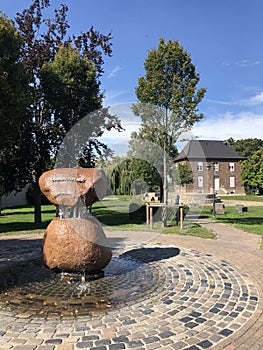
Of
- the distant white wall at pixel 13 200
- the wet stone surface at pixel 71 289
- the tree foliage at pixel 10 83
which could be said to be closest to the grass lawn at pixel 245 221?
the wet stone surface at pixel 71 289

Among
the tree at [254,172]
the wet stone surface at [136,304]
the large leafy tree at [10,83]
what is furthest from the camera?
the tree at [254,172]

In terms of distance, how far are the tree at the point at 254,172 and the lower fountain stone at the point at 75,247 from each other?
40.3 meters

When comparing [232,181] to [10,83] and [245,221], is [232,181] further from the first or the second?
[10,83]

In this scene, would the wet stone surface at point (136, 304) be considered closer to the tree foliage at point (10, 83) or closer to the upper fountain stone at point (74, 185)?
the upper fountain stone at point (74, 185)

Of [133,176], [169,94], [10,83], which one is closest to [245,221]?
[133,176]

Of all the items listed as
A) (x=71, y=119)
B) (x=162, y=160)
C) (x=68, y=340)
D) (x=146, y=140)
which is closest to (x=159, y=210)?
(x=162, y=160)

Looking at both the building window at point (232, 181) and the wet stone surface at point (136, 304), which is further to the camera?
the building window at point (232, 181)

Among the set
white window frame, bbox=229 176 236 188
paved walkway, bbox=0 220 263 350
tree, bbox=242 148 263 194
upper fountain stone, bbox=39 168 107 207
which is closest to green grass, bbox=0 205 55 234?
paved walkway, bbox=0 220 263 350

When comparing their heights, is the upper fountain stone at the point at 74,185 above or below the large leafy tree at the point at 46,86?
below

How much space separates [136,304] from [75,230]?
6.29 ft

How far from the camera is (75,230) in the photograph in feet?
18.6

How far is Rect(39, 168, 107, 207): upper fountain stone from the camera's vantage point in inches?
225

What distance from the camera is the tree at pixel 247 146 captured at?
234 feet

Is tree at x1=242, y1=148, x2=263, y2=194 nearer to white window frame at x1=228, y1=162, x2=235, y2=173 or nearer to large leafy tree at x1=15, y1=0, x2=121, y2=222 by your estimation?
white window frame at x1=228, y1=162, x2=235, y2=173
